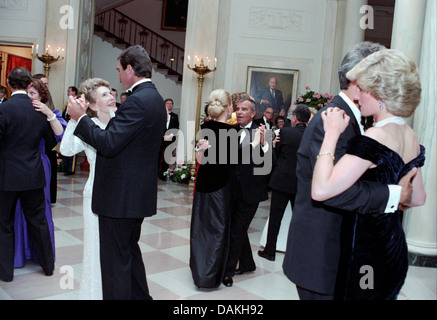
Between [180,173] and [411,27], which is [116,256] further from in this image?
[180,173]

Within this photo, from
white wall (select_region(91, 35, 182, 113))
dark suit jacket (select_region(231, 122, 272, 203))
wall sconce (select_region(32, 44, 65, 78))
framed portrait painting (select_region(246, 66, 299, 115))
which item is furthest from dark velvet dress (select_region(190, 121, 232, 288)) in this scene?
white wall (select_region(91, 35, 182, 113))

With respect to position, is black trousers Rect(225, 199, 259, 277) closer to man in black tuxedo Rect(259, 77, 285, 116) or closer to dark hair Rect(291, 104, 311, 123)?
dark hair Rect(291, 104, 311, 123)

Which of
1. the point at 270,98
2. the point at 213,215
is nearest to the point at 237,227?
the point at 213,215

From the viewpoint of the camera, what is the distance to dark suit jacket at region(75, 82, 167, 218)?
8.32ft

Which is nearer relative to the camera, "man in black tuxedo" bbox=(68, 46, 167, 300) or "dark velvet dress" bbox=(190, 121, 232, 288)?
"man in black tuxedo" bbox=(68, 46, 167, 300)

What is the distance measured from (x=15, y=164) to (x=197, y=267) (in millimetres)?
1808

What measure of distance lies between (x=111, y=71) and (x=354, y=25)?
8180 mm

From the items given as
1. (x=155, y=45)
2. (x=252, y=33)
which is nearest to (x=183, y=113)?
(x=252, y=33)

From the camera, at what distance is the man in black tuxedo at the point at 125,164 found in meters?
2.56

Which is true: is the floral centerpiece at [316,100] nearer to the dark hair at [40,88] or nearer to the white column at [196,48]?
the white column at [196,48]

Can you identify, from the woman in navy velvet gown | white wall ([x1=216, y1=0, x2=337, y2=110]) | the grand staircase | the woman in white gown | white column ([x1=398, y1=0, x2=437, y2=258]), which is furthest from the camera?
the grand staircase

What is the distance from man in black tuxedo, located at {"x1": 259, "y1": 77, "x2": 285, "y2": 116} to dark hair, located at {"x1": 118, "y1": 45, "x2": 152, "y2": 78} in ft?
26.3

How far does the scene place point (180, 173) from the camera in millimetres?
10133

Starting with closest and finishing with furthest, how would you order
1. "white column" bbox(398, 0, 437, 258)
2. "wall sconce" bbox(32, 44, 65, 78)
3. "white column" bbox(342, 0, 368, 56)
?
1. "white column" bbox(398, 0, 437, 258)
2. "white column" bbox(342, 0, 368, 56)
3. "wall sconce" bbox(32, 44, 65, 78)
